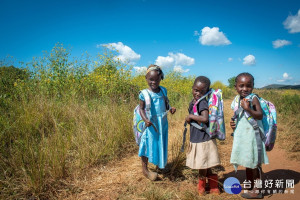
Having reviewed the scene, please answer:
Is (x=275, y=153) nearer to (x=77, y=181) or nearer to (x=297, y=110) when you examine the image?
(x=77, y=181)

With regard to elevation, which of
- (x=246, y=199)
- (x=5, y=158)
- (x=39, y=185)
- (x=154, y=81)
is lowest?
(x=246, y=199)

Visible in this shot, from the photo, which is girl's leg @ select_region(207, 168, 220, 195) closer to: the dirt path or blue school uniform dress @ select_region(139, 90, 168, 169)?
the dirt path

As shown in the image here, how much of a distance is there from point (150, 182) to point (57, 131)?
178 cm

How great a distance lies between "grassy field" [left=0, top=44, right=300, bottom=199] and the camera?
2.58m

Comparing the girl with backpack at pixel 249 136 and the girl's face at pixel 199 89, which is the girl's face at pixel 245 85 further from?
the girl's face at pixel 199 89

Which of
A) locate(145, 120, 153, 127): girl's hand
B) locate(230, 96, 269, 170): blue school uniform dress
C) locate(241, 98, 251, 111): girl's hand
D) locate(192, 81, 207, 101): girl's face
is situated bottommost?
locate(230, 96, 269, 170): blue school uniform dress

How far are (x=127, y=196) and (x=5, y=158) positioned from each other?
193cm

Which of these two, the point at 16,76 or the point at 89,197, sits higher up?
the point at 16,76

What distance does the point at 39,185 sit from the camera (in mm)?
2432

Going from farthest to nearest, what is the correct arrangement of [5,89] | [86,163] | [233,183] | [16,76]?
→ [16,76]
[5,89]
[86,163]
[233,183]

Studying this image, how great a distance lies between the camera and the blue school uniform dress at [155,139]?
107 inches

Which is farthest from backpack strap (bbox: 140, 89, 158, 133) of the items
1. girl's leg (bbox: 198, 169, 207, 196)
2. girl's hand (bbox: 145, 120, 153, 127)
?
girl's leg (bbox: 198, 169, 207, 196)

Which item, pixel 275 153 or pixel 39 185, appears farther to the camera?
pixel 275 153

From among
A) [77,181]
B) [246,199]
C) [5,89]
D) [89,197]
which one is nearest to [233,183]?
[246,199]
